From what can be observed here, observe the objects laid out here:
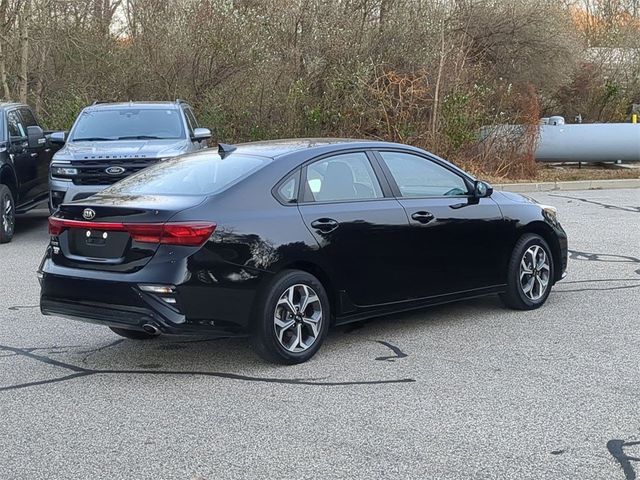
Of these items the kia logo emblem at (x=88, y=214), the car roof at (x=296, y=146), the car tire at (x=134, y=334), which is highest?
the car roof at (x=296, y=146)

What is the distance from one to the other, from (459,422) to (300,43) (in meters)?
16.4

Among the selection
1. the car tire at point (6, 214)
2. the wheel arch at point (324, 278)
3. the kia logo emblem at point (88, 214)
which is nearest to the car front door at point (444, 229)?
the wheel arch at point (324, 278)

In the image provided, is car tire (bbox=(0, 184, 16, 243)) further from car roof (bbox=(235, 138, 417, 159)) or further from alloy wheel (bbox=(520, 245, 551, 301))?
alloy wheel (bbox=(520, 245, 551, 301))

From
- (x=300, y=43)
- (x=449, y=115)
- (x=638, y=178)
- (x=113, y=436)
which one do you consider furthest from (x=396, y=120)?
(x=113, y=436)

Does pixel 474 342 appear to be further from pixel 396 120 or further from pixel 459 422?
pixel 396 120

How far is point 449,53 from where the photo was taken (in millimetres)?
20219

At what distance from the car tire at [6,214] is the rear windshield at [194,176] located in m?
5.84

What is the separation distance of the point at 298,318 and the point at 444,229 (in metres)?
1.65

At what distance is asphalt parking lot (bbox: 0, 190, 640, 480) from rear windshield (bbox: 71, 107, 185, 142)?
16.9 ft

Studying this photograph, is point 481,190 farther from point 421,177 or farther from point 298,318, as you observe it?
point 298,318

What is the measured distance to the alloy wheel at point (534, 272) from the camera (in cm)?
767

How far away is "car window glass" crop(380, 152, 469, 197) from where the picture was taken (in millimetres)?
6980

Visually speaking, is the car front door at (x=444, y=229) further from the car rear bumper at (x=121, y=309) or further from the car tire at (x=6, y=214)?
the car tire at (x=6, y=214)

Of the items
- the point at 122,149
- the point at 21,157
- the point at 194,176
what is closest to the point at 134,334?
the point at 194,176
